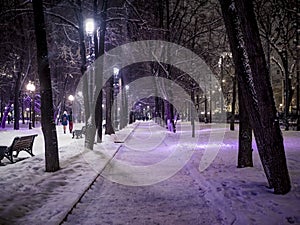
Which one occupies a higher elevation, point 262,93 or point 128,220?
point 262,93

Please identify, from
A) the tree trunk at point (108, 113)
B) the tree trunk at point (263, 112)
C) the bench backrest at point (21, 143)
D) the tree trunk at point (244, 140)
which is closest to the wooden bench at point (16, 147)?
the bench backrest at point (21, 143)

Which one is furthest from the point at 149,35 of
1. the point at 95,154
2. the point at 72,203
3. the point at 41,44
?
the point at 72,203

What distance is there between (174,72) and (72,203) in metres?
28.2

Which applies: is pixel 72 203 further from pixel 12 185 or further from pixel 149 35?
pixel 149 35

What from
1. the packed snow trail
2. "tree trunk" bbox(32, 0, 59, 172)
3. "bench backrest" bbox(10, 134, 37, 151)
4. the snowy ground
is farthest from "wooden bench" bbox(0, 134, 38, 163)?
the packed snow trail

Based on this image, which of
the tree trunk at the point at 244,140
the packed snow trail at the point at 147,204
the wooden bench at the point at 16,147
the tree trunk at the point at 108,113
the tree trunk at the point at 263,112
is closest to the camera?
the packed snow trail at the point at 147,204

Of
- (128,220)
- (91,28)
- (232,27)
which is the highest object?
(91,28)

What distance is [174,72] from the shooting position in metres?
34.1

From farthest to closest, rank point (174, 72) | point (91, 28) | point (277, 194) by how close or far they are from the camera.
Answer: point (174, 72) → point (91, 28) → point (277, 194)

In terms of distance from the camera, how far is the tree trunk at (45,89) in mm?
10023

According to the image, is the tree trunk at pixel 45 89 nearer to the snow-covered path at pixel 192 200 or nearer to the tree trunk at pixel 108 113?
the snow-covered path at pixel 192 200

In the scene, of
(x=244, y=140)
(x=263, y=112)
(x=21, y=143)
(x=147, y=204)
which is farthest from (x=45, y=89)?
(x=263, y=112)

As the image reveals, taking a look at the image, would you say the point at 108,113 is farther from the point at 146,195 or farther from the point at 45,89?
the point at 146,195

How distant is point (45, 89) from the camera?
1014cm
